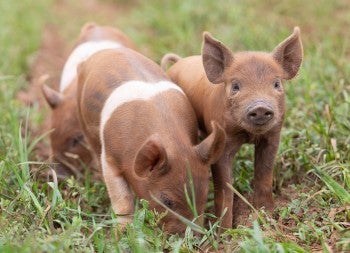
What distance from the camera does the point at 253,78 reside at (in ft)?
16.3

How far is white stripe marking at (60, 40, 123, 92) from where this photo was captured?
7.20m

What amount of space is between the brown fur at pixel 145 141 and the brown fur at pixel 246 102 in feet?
0.71

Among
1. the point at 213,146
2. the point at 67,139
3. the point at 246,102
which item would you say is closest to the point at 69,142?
the point at 67,139

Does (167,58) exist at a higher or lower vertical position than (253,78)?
lower

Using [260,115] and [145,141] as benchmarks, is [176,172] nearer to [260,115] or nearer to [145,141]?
[145,141]

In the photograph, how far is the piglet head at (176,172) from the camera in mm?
4774

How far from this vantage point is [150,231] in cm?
475

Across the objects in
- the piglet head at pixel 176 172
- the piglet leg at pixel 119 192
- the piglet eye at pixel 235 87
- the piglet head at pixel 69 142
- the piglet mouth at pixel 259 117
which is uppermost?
the piglet eye at pixel 235 87

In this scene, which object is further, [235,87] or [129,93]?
[129,93]

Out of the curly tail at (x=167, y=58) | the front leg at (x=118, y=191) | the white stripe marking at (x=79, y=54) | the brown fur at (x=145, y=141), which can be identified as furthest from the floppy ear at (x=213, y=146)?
the white stripe marking at (x=79, y=54)

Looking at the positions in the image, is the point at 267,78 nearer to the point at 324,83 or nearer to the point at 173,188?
the point at 173,188

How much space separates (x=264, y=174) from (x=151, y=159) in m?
0.99

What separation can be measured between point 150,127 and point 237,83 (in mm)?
650

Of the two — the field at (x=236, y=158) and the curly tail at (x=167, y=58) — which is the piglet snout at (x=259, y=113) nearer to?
the field at (x=236, y=158)
